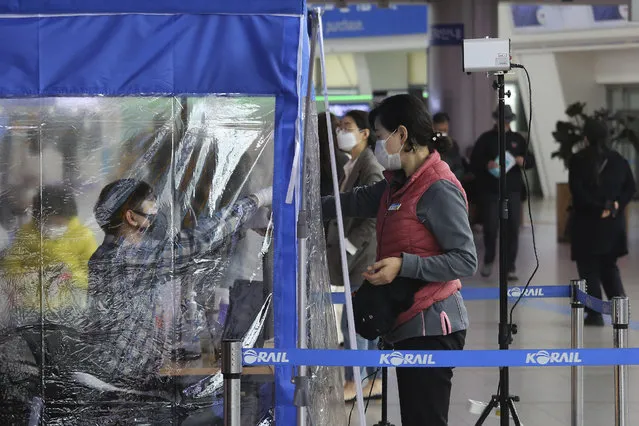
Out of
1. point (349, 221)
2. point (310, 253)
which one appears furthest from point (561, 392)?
point (310, 253)

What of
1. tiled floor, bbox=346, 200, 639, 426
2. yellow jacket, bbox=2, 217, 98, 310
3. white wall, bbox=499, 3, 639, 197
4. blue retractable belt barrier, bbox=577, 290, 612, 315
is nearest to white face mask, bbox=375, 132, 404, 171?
yellow jacket, bbox=2, 217, 98, 310

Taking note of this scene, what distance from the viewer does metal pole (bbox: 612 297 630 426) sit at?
4.69 m

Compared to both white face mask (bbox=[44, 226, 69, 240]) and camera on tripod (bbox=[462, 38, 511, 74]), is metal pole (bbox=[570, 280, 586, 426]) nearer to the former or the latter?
camera on tripod (bbox=[462, 38, 511, 74])

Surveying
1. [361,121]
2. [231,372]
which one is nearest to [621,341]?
[231,372]

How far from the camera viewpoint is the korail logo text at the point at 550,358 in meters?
3.88

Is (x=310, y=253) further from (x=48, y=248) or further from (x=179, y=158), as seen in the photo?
(x=48, y=248)

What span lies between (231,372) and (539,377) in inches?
158

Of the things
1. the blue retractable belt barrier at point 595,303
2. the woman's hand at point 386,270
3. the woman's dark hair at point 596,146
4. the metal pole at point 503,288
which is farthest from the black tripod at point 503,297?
the woman's dark hair at point 596,146

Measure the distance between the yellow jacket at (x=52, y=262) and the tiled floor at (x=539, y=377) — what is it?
2143 millimetres

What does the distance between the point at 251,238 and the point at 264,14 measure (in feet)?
2.87

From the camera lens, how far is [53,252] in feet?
14.2

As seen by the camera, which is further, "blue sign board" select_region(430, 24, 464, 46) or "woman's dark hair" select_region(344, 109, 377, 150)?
"blue sign board" select_region(430, 24, 464, 46)

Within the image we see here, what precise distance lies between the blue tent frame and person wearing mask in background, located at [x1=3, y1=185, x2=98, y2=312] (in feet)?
1.50

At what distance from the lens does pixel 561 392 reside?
264 inches
